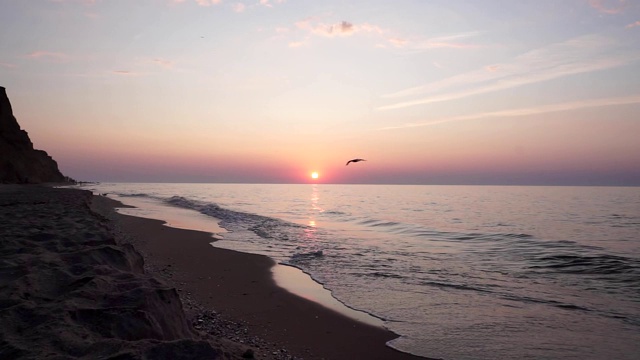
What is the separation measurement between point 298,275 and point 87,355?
844 centimetres

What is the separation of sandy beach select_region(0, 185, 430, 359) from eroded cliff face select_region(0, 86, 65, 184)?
5466 centimetres

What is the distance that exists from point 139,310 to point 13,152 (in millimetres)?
69671

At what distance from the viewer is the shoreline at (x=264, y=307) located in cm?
601

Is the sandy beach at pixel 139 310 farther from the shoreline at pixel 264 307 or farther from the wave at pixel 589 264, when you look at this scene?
the wave at pixel 589 264

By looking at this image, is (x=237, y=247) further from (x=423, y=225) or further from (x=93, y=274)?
(x=423, y=225)

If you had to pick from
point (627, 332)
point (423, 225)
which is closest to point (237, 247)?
point (627, 332)

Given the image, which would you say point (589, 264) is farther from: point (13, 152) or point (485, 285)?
point (13, 152)

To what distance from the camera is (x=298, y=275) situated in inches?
449

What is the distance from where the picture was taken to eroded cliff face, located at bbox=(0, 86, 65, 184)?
52.3m

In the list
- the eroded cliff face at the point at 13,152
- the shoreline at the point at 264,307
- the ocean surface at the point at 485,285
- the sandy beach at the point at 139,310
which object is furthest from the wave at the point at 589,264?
the eroded cliff face at the point at 13,152

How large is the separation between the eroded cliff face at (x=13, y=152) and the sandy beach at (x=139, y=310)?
5466 centimetres

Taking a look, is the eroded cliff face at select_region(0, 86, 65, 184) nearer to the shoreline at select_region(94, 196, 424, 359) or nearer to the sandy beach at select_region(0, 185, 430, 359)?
the sandy beach at select_region(0, 185, 430, 359)

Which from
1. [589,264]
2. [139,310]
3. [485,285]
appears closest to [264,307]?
[139,310]

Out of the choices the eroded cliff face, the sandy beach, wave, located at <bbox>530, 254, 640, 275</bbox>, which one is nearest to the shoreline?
the sandy beach
